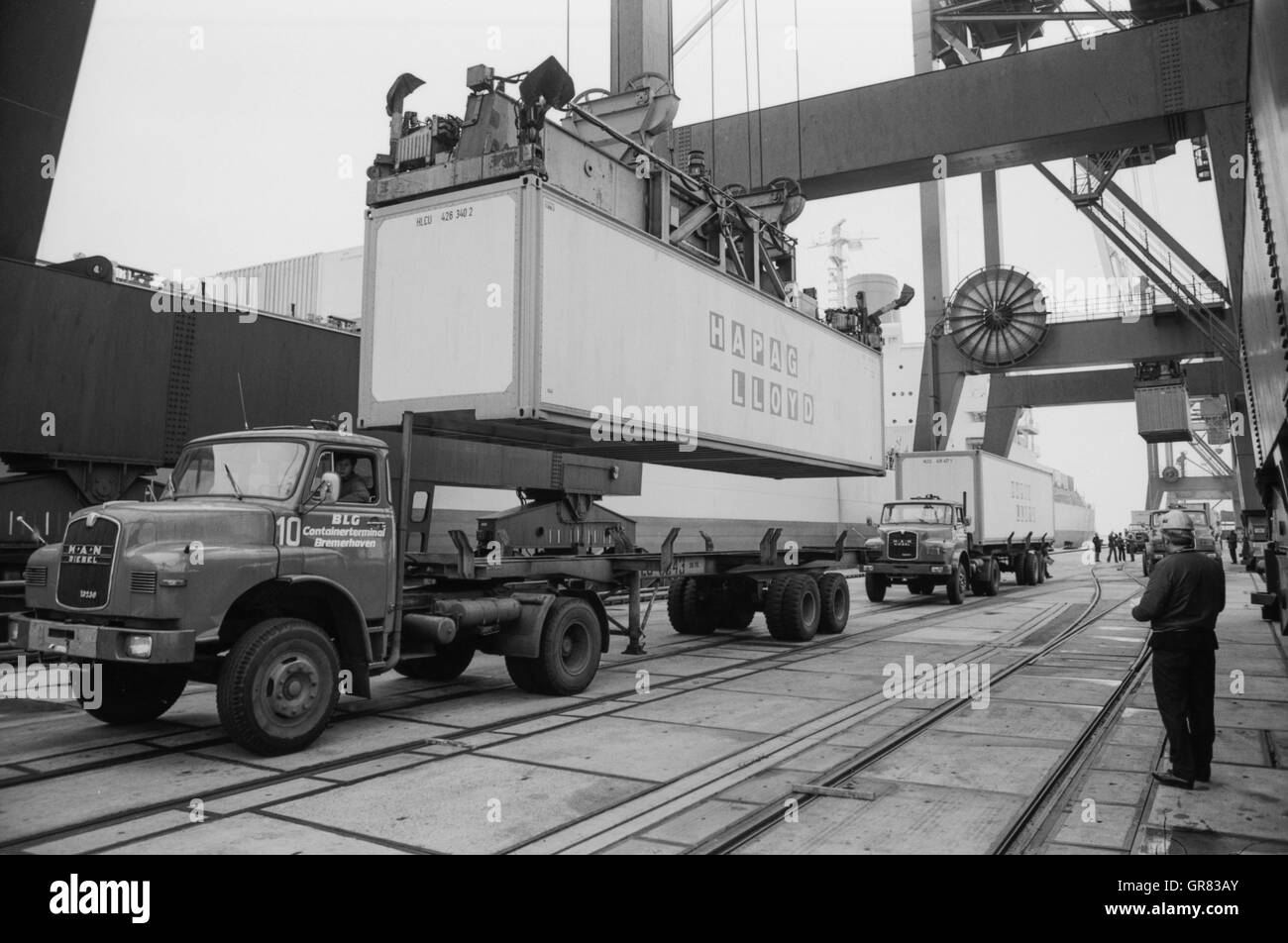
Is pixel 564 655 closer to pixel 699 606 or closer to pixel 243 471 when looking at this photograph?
pixel 243 471

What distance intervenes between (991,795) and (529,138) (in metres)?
6.31

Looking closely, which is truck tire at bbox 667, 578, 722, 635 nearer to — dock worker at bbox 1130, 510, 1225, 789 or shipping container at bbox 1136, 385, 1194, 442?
dock worker at bbox 1130, 510, 1225, 789

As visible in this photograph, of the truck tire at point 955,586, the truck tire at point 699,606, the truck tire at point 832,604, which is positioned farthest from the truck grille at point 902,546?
the truck tire at point 699,606

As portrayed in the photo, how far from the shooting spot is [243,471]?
6852 millimetres

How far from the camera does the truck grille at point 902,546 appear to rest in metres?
19.8

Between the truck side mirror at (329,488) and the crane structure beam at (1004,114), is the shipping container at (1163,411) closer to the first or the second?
the crane structure beam at (1004,114)

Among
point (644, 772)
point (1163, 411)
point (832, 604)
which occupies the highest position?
point (1163, 411)

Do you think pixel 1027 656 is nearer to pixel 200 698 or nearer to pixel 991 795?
pixel 991 795

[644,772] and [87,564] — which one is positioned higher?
[87,564]

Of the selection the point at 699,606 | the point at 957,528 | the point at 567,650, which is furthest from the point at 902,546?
the point at 567,650

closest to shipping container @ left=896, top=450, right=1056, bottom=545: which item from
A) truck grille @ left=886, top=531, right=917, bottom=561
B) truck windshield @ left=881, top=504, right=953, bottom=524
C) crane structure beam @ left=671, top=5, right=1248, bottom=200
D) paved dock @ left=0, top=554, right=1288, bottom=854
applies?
truck windshield @ left=881, top=504, right=953, bottom=524

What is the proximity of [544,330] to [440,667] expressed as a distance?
13.5 feet

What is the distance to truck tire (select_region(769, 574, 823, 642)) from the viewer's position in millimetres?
12938
